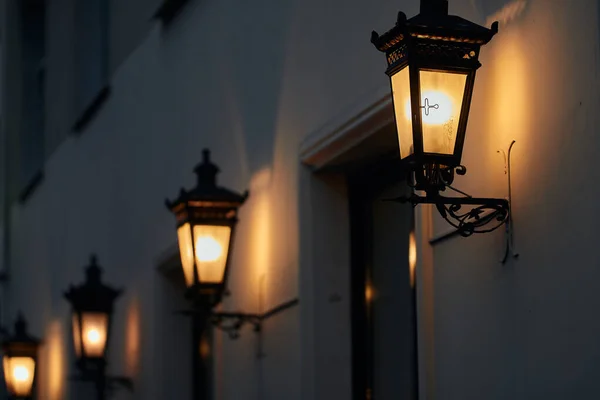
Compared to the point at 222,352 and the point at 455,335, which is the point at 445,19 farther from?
the point at 222,352

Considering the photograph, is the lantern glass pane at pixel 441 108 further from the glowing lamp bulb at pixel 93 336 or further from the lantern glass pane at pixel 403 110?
the glowing lamp bulb at pixel 93 336

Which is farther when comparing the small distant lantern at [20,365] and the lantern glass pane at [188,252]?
the small distant lantern at [20,365]

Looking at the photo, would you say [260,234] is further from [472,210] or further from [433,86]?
[433,86]

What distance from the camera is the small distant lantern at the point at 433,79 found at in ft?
15.7

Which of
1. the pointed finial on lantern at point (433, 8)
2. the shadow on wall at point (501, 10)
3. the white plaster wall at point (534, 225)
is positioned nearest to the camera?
the white plaster wall at point (534, 225)

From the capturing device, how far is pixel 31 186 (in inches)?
727

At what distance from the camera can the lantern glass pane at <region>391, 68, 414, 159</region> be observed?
485cm

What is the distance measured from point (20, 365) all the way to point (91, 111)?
9.07ft

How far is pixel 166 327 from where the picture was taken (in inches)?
423

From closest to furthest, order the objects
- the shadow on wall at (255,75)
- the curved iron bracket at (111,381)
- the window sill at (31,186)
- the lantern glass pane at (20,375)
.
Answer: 1. the shadow on wall at (255,75)
2. the curved iron bracket at (111,381)
3. the lantern glass pane at (20,375)
4. the window sill at (31,186)

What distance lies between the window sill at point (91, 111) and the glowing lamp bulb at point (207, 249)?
5960mm

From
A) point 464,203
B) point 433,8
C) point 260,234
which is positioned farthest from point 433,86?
point 260,234

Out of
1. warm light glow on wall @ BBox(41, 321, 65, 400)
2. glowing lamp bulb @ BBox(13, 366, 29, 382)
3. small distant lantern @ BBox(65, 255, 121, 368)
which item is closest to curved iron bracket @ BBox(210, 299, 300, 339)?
small distant lantern @ BBox(65, 255, 121, 368)

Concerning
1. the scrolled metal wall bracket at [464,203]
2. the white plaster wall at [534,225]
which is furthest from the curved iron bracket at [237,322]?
the scrolled metal wall bracket at [464,203]
